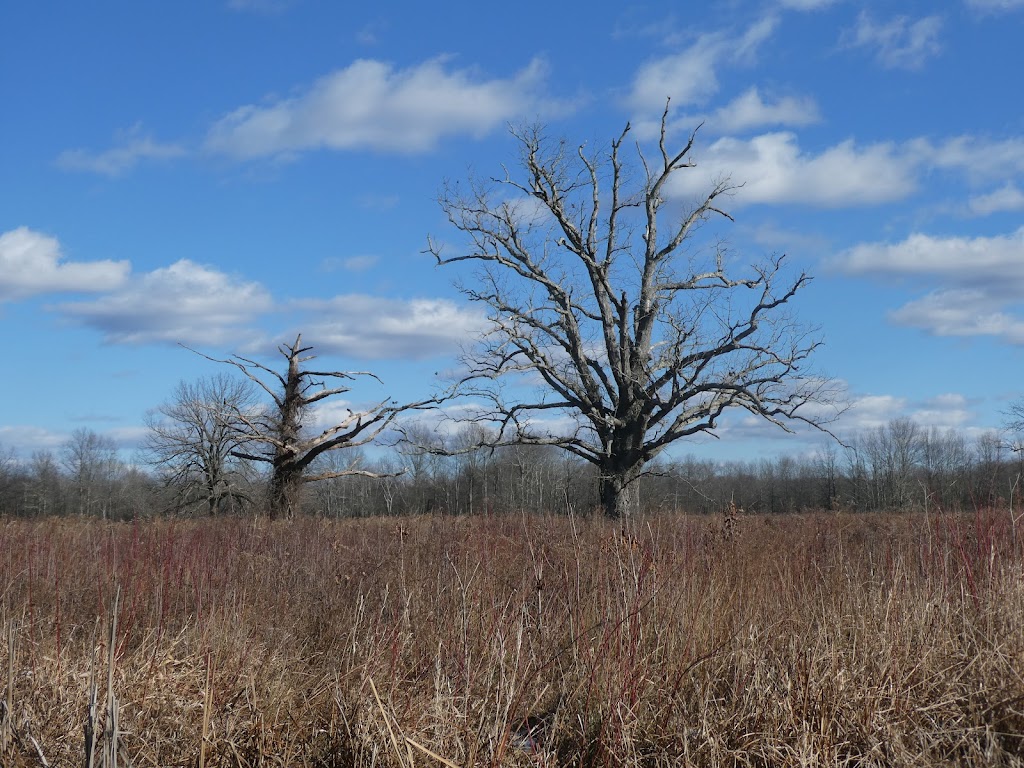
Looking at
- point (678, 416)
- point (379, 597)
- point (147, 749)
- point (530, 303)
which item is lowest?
point (147, 749)

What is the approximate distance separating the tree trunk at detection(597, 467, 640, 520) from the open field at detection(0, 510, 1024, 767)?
45.1 ft

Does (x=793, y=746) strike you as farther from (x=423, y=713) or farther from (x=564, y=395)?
(x=564, y=395)

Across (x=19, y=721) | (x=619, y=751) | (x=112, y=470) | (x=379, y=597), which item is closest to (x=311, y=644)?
(x=379, y=597)

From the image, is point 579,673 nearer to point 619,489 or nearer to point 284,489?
point 284,489

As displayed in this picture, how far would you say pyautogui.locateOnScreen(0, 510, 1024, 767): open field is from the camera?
388 cm

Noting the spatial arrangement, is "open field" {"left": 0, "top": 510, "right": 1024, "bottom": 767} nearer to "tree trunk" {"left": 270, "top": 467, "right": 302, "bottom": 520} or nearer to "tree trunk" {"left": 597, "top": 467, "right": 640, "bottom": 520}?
"tree trunk" {"left": 270, "top": 467, "right": 302, "bottom": 520}

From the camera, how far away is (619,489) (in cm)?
2038

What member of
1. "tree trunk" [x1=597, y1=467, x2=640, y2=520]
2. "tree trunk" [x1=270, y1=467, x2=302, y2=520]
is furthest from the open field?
"tree trunk" [x1=597, y1=467, x2=640, y2=520]

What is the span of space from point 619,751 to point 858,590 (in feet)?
6.87

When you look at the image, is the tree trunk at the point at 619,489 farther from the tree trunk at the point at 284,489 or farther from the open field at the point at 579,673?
the open field at the point at 579,673

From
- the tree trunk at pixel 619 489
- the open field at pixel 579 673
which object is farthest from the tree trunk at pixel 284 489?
the open field at pixel 579 673

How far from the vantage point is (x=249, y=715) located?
15.0 feet

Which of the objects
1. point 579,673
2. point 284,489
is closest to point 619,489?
point 284,489

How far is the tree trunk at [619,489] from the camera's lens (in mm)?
20250
